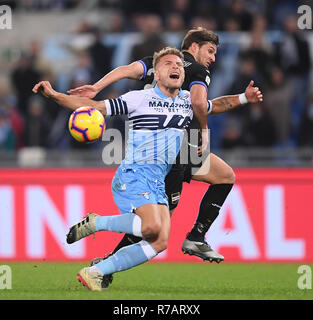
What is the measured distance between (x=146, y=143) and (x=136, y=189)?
1.42 ft

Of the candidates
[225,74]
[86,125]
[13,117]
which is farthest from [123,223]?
[225,74]

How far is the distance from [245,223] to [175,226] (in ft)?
3.08

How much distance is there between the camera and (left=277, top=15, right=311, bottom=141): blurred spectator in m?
12.8

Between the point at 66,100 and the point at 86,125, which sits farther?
the point at 66,100

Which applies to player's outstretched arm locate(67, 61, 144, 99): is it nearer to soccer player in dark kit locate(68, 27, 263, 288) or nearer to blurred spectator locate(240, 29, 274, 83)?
soccer player in dark kit locate(68, 27, 263, 288)

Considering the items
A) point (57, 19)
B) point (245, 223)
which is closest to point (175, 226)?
point (245, 223)

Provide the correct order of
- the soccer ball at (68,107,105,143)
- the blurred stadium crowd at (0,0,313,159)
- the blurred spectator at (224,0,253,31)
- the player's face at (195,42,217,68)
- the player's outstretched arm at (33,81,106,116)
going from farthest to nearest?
the blurred spectator at (224,0,253,31) < the blurred stadium crowd at (0,0,313,159) < the player's face at (195,42,217,68) < the player's outstretched arm at (33,81,106,116) < the soccer ball at (68,107,105,143)

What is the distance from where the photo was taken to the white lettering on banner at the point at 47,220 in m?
10.9

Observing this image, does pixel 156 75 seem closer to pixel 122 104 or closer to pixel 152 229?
pixel 122 104

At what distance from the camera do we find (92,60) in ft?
42.4

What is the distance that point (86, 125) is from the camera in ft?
22.8

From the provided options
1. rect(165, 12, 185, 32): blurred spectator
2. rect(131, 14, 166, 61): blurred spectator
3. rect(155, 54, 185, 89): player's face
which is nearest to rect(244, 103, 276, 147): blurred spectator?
rect(131, 14, 166, 61): blurred spectator

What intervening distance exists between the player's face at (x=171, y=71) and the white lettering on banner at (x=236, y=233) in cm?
378

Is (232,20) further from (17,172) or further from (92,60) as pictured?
(17,172)
